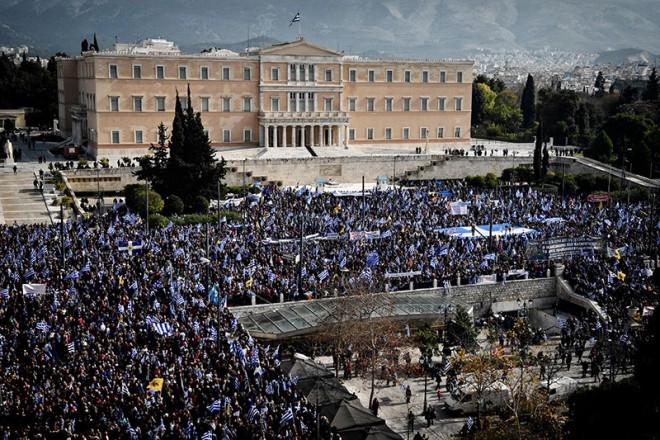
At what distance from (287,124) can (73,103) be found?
813 inches

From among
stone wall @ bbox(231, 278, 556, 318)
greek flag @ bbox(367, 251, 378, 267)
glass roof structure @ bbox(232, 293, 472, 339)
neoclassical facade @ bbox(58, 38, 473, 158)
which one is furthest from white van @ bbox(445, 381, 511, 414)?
neoclassical facade @ bbox(58, 38, 473, 158)

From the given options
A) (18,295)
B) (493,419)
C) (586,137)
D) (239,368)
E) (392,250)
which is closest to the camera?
(239,368)

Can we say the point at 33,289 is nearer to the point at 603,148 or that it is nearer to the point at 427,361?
the point at 427,361

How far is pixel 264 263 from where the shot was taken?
1366 inches

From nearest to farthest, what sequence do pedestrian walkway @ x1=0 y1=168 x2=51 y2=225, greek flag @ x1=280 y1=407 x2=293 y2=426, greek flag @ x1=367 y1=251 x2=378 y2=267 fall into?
greek flag @ x1=280 y1=407 x2=293 y2=426, greek flag @ x1=367 y1=251 x2=378 y2=267, pedestrian walkway @ x1=0 y1=168 x2=51 y2=225

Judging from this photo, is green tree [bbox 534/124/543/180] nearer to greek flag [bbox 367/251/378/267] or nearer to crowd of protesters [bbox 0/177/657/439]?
crowd of protesters [bbox 0/177/657/439]

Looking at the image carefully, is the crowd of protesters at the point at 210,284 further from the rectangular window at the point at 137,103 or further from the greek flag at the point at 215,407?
the rectangular window at the point at 137,103

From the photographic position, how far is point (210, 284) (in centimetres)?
3078

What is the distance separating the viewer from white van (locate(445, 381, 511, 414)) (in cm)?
2562

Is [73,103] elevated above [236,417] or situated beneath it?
elevated above

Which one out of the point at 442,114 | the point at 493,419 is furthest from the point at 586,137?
the point at 493,419

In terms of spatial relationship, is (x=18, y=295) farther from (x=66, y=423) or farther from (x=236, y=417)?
(x=236, y=417)

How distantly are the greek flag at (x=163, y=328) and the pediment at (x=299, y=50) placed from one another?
4547 cm

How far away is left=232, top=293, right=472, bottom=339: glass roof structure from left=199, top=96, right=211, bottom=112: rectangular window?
3692cm
